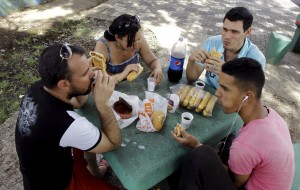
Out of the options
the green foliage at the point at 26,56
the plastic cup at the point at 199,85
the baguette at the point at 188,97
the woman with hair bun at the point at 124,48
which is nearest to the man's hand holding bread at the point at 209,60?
the plastic cup at the point at 199,85

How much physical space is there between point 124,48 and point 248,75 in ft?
5.30

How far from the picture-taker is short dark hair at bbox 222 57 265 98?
2008mm

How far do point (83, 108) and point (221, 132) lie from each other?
130 centimetres

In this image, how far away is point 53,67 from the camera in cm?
192

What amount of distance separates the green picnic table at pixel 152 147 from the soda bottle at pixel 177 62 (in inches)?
16.5

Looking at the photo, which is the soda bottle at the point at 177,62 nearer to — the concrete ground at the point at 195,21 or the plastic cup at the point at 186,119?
the plastic cup at the point at 186,119

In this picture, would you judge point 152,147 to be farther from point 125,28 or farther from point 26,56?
point 26,56

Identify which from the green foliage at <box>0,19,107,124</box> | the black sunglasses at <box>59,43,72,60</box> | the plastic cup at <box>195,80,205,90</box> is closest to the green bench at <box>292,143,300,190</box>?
the plastic cup at <box>195,80,205,90</box>

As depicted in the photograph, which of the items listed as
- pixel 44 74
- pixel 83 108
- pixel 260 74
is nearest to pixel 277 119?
pixel 260 74

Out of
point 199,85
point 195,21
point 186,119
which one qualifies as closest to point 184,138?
point 186,119

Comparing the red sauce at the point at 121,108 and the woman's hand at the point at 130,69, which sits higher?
the woman's hand at the point at 130,69

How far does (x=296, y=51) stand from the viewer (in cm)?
646

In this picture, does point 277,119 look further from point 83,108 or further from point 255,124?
point 83,108

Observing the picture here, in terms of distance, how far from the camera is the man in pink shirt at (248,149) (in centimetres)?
181
